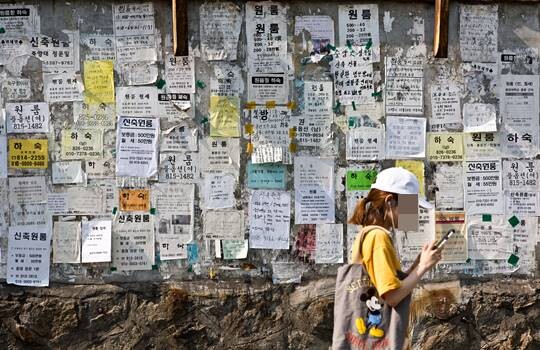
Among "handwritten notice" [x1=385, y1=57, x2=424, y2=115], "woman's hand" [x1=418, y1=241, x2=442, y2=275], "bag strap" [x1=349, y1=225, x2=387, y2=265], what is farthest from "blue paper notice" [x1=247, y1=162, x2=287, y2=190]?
"woman's hand" [x1=418, y1=241, x2=442, y2=275]

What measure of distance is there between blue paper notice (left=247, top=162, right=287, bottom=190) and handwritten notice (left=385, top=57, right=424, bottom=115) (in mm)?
830

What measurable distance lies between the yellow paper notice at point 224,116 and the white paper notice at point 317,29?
61cm

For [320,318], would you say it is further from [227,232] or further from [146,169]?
[146,169]

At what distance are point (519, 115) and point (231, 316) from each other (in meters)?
2.31

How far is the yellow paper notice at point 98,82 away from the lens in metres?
5.18

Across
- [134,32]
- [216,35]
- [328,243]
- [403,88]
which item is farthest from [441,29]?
[134,32]

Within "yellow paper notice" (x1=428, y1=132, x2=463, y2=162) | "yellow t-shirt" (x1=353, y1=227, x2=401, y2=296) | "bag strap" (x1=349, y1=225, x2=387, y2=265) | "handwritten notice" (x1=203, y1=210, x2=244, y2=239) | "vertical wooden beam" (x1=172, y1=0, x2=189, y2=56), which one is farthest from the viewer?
"yellow paper notice" (x1=428, y1=132, x2=463, y2=162)

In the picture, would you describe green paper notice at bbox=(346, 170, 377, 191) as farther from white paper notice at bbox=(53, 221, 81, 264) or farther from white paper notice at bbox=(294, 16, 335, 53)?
white paper notice at bbox=(53, 221, 81, 264)

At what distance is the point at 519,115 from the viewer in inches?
211

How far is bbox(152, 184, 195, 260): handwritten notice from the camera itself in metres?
5.19

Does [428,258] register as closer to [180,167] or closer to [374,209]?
[374,209]

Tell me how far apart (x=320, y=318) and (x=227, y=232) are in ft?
2.67

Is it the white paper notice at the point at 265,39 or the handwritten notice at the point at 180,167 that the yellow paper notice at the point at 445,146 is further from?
the handwritten notice at the point at 180,167

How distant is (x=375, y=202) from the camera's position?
3801 millimetres
